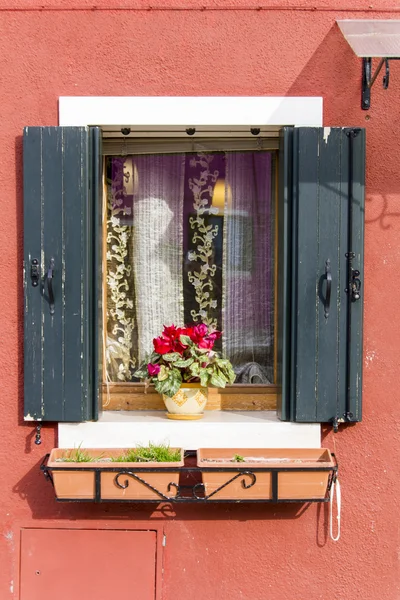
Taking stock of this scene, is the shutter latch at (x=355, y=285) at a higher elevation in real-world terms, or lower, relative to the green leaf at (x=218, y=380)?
higher

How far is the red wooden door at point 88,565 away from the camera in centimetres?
378

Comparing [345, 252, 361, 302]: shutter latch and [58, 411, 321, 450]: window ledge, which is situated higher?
[345, 252, 361, 302]: shutter latch

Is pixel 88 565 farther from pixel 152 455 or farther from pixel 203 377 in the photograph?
pixel 203 377

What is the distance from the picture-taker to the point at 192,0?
12.5ft

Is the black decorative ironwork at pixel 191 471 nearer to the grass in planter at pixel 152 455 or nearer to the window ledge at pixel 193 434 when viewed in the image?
the grass in planter at pixel 152 455

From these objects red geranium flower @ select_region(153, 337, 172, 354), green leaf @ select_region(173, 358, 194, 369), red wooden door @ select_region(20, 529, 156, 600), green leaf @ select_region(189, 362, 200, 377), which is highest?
red geranium flower @ select_region(153, 337, 172, 354)

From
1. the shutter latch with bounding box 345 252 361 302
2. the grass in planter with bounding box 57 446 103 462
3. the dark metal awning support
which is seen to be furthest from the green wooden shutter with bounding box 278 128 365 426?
the grass in planter with bounding box 57 446 103 462

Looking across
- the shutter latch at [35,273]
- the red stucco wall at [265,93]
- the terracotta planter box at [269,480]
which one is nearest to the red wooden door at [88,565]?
the red stucco wall at [265,93]

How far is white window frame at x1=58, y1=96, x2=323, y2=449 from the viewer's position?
3.78 metres

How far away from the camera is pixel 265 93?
12.5 ft

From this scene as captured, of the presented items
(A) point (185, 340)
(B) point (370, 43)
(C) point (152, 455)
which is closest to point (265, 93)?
(B) point (370, 43)

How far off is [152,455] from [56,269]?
3.16 feet

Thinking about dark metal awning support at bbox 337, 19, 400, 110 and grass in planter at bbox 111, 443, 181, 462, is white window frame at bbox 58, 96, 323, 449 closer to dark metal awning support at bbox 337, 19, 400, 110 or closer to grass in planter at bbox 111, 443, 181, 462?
grass in planter at bbox 111, 443, 181, 462

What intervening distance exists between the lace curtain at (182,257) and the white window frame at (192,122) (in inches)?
14.8
